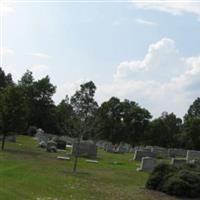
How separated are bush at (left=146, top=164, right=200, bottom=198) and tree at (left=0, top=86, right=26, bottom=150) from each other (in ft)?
64.7

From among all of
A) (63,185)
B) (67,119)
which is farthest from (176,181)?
(67,119)

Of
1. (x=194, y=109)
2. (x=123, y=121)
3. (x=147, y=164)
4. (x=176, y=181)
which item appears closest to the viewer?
(x=176, y=181)

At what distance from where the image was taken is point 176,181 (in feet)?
67.4

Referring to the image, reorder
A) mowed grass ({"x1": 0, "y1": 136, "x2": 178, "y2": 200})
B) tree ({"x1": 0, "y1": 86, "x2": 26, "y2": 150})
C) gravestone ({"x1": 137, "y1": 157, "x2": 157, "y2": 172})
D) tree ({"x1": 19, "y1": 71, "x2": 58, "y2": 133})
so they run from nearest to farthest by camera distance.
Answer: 1. mowed grass ({"x1": 0, "y1": 136, "x2": 178, "y2": 200})
2. gravestone ({"x1": 137, "y1": 157, "x2": 157, "y2": 172})
3. tree ({"x1": 0, "y1": 86, "x2": 26, "y2": 150})
4. tree ({"x1": 19, "y1": 71, "x2": 58, "y2": 133})

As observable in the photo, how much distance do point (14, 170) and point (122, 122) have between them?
67.9 metres

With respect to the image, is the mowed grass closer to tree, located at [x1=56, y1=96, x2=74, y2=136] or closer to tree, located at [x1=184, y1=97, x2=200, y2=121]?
tree, located at [x1=56, y1=96, x2=74, y2=136]

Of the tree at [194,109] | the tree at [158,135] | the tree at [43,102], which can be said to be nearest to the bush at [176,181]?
the tree at [158,135]

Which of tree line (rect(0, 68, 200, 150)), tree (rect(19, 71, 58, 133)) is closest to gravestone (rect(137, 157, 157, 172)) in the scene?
tree line (rect(0, 68, 200, 150))

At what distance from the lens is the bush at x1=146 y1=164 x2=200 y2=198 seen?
66.8 feet

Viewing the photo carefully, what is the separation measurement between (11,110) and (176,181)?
71.2 ft

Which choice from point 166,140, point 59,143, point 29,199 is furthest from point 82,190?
point 166,140

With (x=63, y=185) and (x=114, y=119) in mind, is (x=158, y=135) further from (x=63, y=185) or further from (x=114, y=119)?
(x=63, y=185)

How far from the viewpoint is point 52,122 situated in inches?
3939

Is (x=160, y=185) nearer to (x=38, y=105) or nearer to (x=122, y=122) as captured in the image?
(x=122, y=122)
